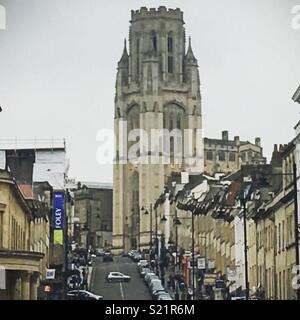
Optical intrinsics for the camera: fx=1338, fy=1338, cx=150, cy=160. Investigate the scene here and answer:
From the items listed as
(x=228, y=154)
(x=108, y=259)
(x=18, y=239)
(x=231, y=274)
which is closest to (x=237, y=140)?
(x=228, y=154)

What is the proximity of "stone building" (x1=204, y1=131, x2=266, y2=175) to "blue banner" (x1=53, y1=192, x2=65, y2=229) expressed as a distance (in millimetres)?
2438

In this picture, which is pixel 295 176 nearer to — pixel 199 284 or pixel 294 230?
pixel 294 230

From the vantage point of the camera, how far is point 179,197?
926 inches

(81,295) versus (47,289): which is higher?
(47,289)

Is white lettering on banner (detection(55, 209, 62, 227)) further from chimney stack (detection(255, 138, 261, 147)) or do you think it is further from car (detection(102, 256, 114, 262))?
chimney stack (detection(255, 138, 261, 147))

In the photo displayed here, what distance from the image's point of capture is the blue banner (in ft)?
72.3

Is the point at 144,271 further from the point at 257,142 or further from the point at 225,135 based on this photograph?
the point at 257,142

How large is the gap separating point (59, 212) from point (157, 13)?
13.4ft

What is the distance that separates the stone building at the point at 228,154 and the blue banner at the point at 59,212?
2438mm

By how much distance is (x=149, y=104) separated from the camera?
77.6ft

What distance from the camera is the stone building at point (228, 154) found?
20.8 meters
